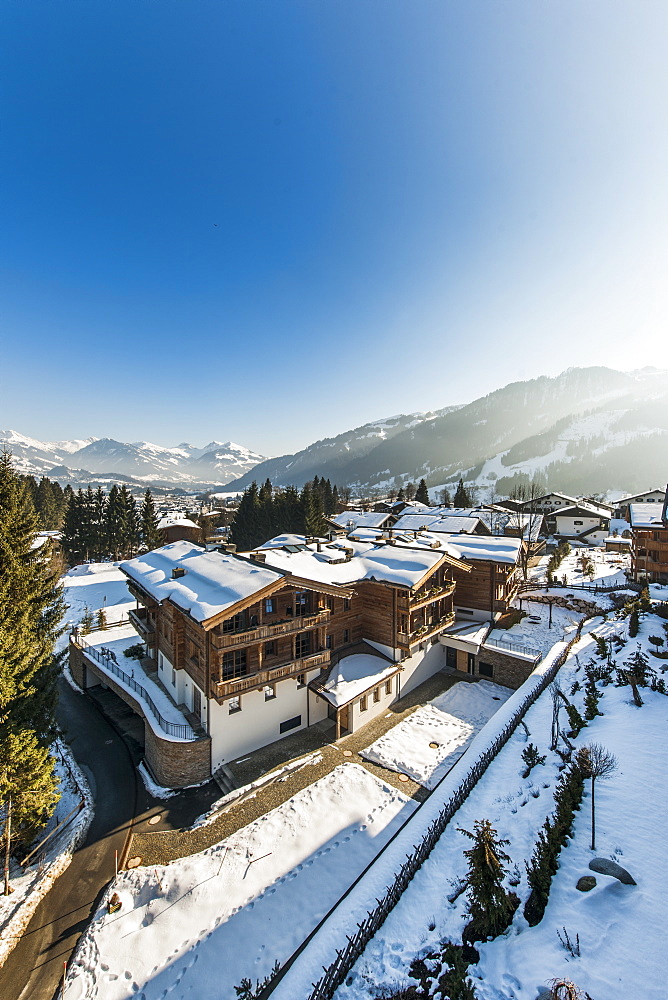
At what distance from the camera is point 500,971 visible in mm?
8156

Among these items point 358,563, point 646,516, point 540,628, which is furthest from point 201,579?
point 646,516

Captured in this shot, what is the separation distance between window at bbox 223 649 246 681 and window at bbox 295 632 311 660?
3.40 meters

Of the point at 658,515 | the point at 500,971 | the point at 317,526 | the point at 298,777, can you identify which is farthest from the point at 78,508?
the point at 658,515

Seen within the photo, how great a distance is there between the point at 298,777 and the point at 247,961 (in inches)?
281

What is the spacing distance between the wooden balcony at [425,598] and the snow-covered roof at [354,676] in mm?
3751

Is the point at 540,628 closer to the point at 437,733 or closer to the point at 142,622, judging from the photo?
the point at 437,733

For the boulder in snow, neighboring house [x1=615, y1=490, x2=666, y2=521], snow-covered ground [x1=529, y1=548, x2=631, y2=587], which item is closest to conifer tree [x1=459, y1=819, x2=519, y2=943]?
the boulder in snow

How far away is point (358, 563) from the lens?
27.6m

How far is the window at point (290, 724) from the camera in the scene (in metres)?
21.8

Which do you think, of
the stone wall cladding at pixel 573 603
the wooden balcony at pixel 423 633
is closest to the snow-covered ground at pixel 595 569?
the stone wall cladding at pixel 573 603

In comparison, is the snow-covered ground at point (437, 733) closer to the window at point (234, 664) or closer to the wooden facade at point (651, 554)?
the window at point (234, 664)

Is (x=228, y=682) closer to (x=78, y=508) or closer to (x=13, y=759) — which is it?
(x=13, y=759)

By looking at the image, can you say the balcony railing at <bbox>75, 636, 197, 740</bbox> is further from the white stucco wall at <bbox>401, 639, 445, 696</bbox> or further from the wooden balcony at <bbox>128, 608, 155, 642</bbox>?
the white stucco wall at <bbox>401, 639, 445, 696</bbox>

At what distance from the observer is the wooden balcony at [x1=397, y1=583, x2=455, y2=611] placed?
24.8m
